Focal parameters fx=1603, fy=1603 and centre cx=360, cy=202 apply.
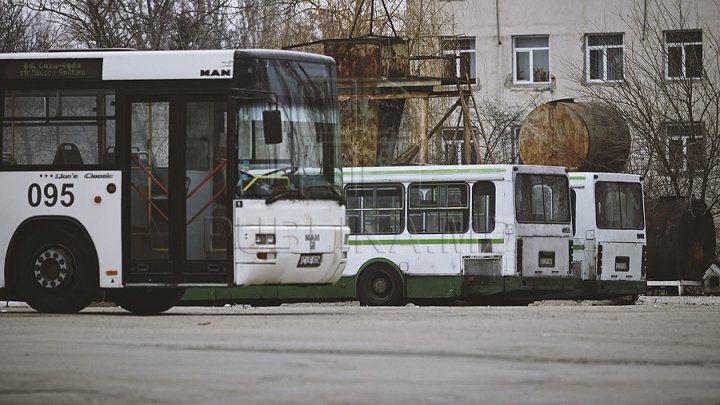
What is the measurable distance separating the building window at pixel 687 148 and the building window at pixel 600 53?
11195 mm

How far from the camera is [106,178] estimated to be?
60.6ft

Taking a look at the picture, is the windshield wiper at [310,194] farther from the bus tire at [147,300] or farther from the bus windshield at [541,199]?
the bus windshield at [541,199]

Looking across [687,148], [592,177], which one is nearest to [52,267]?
[592,177]

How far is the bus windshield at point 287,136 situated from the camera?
1825 cm

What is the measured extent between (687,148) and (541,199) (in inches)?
337

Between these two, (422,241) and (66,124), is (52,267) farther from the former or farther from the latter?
(422,241)

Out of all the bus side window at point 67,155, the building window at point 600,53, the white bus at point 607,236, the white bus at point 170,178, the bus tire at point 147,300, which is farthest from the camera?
the building window at point 600,53

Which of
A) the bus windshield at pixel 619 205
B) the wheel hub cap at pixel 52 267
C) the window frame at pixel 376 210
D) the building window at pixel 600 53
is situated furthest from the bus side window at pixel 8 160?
the building window at pixel 600 53

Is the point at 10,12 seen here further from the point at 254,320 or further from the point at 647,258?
the point at 254,320

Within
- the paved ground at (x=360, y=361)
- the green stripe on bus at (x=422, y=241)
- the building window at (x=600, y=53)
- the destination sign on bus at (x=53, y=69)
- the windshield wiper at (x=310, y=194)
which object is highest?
the building window at (x=600, y=53)

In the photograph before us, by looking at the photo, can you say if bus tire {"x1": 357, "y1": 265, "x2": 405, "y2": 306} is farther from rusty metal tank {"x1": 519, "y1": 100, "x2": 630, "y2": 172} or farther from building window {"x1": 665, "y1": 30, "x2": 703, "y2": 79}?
building window {"x1": 665, "y1": 30, "x2": 703, "y2": 79}

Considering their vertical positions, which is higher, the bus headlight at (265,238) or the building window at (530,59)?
the building window at (530,59)

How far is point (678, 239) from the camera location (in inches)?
1262

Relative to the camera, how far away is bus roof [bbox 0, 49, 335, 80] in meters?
18.5
